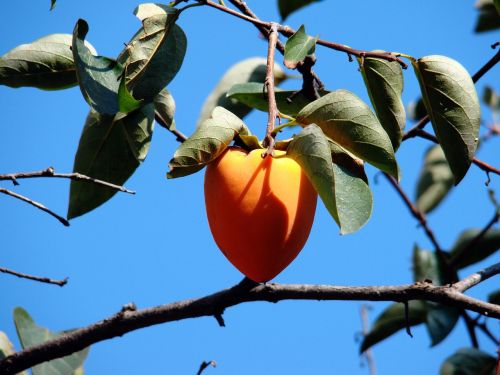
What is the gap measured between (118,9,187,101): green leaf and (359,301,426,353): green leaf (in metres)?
1.18

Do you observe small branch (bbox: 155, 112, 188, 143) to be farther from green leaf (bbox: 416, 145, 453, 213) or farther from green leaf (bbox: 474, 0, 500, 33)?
green leaf (bbox: 474, 0, 500, 33)

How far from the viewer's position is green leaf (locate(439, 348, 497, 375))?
196cm

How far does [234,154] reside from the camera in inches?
42.7

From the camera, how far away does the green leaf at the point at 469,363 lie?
1.96 meters

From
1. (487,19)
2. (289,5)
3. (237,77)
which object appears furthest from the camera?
(487,19)

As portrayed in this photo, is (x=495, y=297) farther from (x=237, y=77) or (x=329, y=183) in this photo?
(x=329, y=183)

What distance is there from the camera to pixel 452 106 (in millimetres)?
1233

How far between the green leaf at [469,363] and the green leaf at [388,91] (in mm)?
988

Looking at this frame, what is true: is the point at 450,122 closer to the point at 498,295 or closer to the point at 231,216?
the point at 231,216

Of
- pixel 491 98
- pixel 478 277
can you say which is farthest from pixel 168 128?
pixel 491 98

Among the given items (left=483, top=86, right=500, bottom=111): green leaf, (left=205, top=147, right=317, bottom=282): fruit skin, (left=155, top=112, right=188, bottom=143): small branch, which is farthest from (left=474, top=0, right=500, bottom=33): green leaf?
(left=205, top=147, right=317, bottom=282): fruit skin

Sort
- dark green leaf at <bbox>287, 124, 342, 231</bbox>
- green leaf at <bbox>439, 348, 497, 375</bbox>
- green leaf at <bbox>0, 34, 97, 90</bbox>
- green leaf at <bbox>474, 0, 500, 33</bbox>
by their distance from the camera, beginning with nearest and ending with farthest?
dark green leaf at <bbox>287, 124, 342, 231</bbox>
green leaf at <bbox>0, 34, 97, 90</bbox>
green leaf at <bbox>439, 348, 497, 375</bbox>
green leaf at <bbox>474, 0, 500, 33</bbox>

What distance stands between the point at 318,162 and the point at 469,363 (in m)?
1.29

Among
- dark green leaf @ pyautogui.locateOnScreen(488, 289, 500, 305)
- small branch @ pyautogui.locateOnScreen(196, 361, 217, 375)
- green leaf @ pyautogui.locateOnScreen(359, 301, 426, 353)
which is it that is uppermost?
dark green leaf @ pyautogui.locateOnScreen(488, 289, 500, 305)
